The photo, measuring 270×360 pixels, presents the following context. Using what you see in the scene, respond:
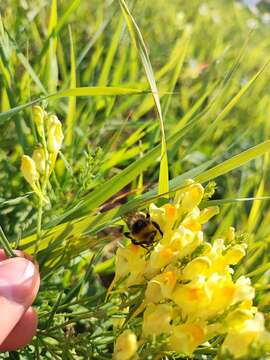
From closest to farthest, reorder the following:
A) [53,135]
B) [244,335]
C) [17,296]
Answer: [244,335]
[17,296]
[53,135]

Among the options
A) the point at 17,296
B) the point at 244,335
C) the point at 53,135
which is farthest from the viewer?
the point at 53,135

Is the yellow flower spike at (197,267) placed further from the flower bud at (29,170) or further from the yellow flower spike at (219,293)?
the flower bud at (29,170)

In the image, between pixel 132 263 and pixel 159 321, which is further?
pixel 132 263

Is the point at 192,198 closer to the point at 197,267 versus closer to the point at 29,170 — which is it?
the point at 197,267

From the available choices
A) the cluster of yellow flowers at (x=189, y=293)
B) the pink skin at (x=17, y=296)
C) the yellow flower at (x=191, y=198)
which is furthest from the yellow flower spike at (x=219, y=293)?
the pink skin at (x=17, y=296)

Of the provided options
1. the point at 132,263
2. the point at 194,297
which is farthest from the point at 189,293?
the point at 132,263

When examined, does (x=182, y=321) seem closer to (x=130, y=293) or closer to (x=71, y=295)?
(x=130, y=293)

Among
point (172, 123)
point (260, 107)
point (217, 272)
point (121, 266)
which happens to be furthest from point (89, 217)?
point (260, 107)

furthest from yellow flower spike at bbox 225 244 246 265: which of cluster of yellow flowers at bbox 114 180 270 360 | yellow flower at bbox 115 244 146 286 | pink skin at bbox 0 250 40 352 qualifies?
pink skin at bbox 0 250 40 352
